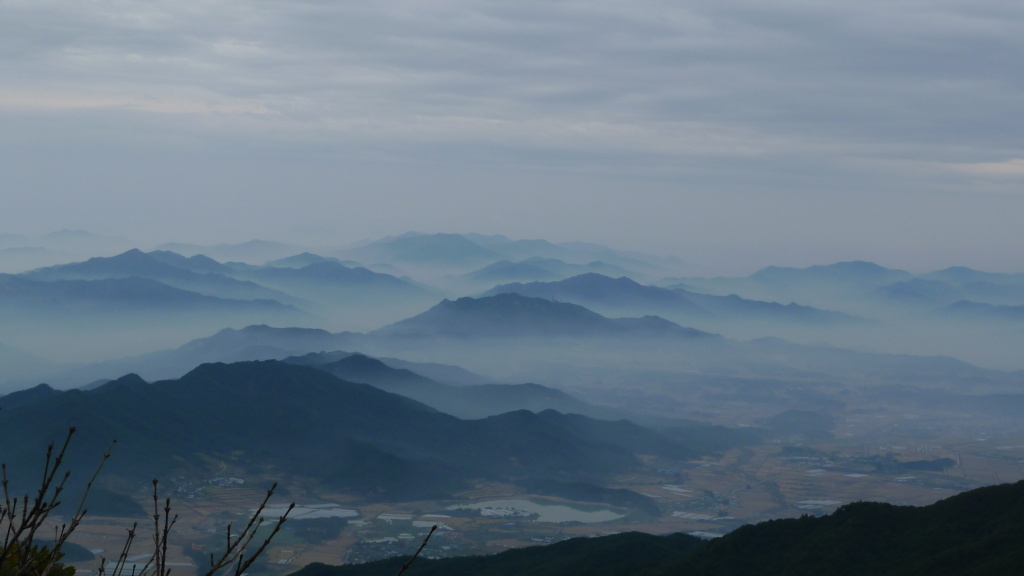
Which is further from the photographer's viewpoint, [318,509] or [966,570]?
[318,509]

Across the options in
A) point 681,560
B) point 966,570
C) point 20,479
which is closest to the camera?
point 966,570

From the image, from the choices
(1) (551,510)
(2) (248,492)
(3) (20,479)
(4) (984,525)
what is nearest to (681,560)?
(4) (984,525)

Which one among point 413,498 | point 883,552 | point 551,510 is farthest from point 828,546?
point 413,498

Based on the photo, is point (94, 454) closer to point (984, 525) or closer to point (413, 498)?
point (413, 498)

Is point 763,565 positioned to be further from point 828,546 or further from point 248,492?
point 248,492

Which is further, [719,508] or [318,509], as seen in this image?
[719,508]

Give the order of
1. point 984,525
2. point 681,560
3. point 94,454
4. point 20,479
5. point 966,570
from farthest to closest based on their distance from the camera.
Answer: point 94,454 → point 20,479 → point 681,560 → point 984,525 → point 966,570
